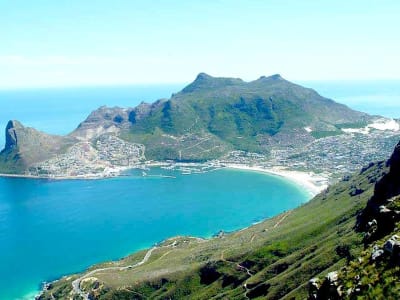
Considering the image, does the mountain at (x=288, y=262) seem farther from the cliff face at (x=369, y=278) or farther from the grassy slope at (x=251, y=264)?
the grassy slope at (x=251, y=264)

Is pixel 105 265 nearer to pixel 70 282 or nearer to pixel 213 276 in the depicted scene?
pixel 70 282

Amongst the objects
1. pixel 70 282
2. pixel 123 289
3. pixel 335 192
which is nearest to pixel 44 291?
pixel 70 282

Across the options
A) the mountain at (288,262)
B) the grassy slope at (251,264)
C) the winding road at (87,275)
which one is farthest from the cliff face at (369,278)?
the winding road at (87,275)

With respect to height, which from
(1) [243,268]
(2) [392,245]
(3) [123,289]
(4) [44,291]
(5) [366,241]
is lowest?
(4) [44,291]

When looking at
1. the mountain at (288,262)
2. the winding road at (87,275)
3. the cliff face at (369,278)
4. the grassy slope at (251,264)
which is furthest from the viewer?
the winding road at (87,275)

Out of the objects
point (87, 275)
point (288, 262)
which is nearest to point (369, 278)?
point (288, 262)
